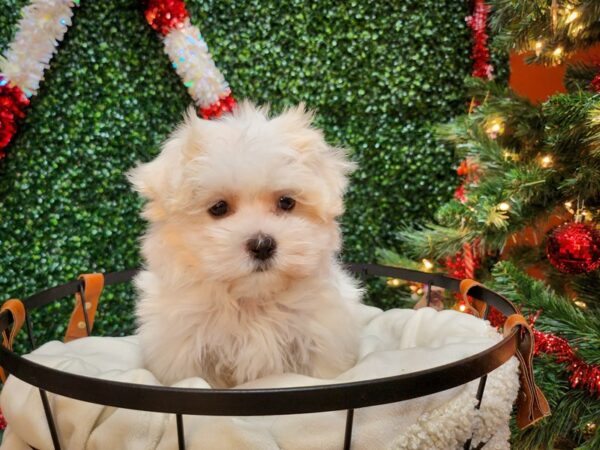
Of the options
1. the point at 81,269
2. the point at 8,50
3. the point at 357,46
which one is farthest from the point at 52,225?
the point at 357,46

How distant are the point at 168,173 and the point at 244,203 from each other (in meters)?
0.19

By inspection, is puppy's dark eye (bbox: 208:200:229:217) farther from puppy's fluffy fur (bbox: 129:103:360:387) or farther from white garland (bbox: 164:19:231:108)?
white garland (bbox: 164:19:231:108)

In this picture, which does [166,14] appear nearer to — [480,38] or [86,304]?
[86,304]

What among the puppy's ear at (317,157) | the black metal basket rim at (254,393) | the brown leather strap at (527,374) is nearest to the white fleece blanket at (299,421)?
the brown leather strap at (527,374)

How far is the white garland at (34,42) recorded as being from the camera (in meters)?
2.00

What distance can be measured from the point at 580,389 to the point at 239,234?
1.17 metres

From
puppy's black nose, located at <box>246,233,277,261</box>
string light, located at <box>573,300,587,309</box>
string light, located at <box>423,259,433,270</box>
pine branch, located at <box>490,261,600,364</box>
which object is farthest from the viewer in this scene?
string light, located at <box>423,259,433,270</box>

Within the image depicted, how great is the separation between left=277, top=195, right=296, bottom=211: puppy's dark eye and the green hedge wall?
1.22 m

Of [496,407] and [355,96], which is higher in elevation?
[355,96]

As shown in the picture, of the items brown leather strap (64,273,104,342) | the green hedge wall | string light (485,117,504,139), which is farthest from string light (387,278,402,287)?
brown leather strap (64,273,104,342)

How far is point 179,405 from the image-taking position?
2.49 feet

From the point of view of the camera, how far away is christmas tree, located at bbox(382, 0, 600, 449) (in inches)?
62.7

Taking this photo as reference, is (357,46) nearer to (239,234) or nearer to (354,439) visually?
(239,234)

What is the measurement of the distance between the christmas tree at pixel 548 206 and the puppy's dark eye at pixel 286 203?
79 centimetres
